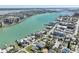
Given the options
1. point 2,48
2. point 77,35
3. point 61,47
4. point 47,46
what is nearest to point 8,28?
point 2,48

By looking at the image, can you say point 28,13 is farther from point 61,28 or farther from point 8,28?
point 61,28

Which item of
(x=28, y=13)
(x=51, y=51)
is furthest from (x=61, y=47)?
(x=28, y=13)

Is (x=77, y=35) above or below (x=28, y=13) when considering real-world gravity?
below

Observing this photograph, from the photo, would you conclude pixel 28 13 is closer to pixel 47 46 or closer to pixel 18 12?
pixel 18 12

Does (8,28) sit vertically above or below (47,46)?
above

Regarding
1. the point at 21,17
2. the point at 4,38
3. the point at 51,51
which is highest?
the point at 21,17
